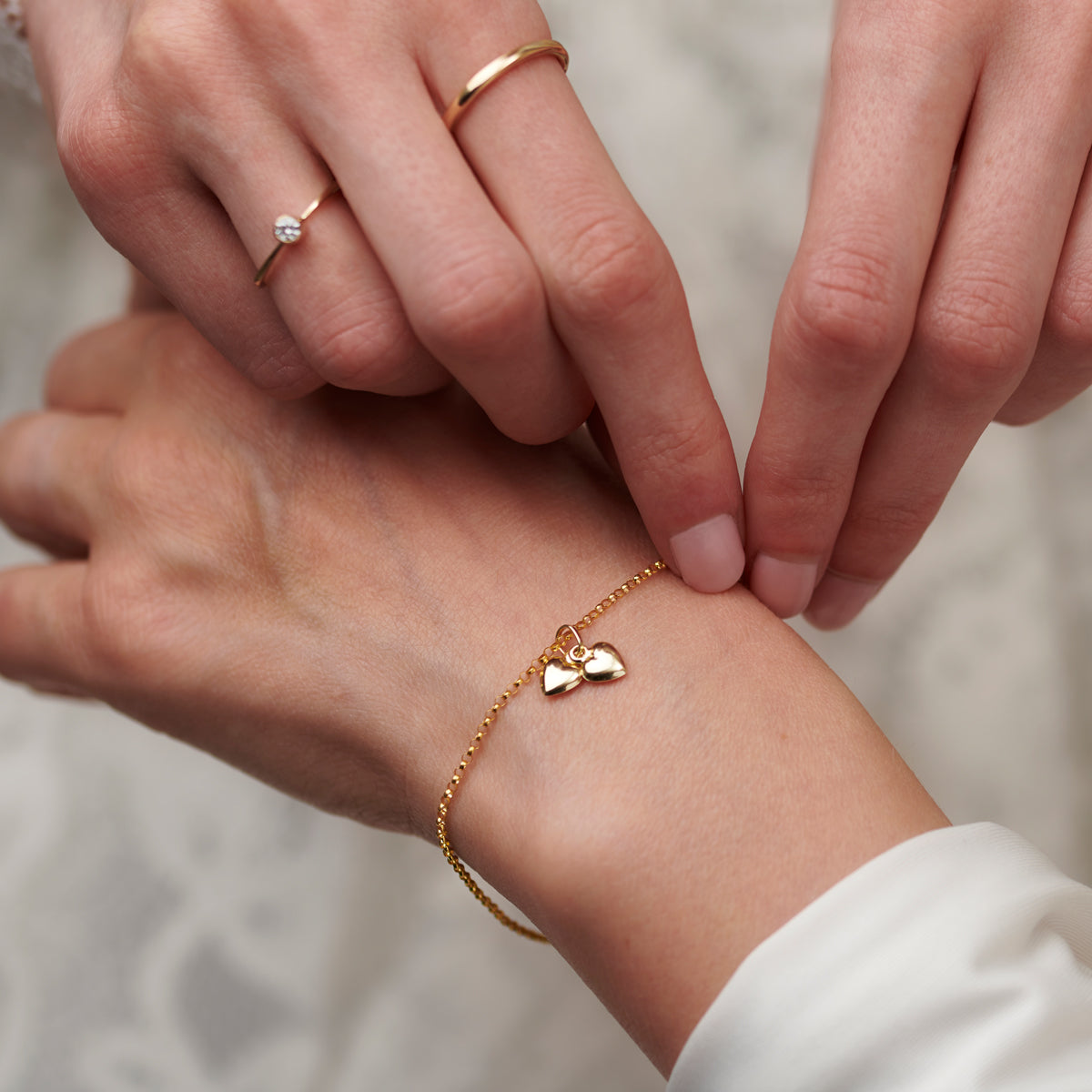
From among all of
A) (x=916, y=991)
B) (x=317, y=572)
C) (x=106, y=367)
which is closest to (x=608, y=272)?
(x=317, y=572)

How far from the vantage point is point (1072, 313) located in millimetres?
903

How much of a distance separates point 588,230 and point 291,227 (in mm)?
244

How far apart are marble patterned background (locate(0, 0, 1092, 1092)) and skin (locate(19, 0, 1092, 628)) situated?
2.35ft

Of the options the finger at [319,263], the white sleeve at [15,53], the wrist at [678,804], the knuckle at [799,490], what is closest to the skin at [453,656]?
the wrist at [678,804]

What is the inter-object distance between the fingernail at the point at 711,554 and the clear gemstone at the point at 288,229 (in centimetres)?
43

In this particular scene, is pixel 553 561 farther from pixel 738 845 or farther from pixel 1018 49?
pixel 1018 49

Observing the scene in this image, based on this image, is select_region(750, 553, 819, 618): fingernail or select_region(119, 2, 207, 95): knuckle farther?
select_region(750, 553, 819, 618): fingernail

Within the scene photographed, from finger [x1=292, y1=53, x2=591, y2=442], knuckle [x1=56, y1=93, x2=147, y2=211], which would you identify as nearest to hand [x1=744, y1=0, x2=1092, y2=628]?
finger [x1=292, y1=53, x2=591, y2=442]

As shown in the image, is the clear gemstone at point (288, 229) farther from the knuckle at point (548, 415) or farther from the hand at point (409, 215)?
the knuckle at point (548, 415)

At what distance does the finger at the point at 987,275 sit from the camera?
2.77 feet

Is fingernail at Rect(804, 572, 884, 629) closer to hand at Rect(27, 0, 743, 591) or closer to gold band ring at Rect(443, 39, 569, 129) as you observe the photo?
hand at Rect(27, 0, 743, 591)

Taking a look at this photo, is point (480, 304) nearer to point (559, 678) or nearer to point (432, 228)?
point (432, 228)

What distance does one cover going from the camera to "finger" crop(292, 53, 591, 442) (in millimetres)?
788

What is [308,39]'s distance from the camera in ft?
2.74
